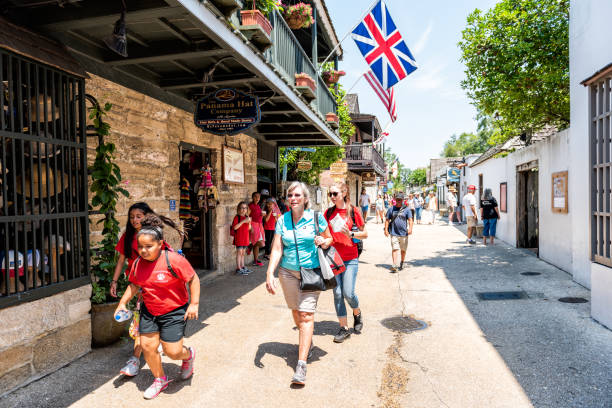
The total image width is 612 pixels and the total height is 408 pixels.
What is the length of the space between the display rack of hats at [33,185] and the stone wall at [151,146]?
0.84 m

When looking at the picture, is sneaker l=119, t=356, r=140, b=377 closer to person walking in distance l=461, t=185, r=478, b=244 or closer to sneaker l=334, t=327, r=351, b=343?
sneaker l=334, t=327, r=351, b=343

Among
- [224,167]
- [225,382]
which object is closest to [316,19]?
[224,167]

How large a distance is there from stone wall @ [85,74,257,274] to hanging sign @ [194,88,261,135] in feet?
1.94

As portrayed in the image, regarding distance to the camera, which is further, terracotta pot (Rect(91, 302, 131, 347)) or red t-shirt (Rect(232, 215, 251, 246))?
red t-shirt (Rect(232, 215, 251, 246))

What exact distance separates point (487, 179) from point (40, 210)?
1605 centimetres

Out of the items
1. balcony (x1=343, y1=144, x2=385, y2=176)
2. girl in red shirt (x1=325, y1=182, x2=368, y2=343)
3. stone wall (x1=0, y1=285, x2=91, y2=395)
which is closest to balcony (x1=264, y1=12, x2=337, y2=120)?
girl in red shirt (x1=325, y1=182, x2=368, y2=343)

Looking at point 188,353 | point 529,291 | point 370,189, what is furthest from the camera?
point 370,189

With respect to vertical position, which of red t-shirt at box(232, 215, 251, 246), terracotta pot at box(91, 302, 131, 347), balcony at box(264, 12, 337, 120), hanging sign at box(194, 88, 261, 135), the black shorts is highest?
balcony at box(264, 12, 337, 120)

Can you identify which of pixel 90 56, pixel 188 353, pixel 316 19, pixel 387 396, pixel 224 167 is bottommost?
pixel 387 396

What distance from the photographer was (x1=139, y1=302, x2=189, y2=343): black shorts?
3512 mm

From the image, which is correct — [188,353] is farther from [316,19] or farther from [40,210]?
[316,19]

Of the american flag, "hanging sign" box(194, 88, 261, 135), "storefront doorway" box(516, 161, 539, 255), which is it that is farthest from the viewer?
the american flag

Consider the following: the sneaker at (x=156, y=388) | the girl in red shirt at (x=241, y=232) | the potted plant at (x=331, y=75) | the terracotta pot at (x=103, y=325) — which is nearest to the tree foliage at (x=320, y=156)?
the potted plant at (x=331, y=75)

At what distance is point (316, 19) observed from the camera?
1068cm
